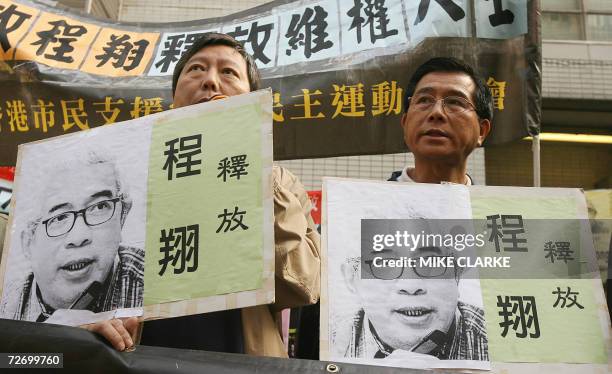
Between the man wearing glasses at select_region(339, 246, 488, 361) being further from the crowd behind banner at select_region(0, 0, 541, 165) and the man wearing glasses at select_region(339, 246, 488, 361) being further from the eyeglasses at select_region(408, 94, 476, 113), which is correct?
the crowd behind banner at select_region(0, 0, 541, 165)

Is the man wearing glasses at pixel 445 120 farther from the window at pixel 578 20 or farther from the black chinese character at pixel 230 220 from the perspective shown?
the window at pixel 578 20

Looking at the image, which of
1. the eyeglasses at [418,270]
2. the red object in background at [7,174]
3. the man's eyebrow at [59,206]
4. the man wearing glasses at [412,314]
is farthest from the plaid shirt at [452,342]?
the red object in background at [7,174]

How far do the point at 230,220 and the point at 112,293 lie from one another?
0.34m

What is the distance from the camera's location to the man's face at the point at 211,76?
7.18ft

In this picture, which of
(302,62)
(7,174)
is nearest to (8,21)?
(7,174)

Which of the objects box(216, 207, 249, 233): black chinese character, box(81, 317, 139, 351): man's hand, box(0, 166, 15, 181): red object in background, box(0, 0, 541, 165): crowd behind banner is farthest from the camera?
box(0, 166, 15, 181): red object in background

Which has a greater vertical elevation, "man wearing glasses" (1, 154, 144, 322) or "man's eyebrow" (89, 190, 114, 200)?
"man's eyebrow" (89, 190, 114, 200)

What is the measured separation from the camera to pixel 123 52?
13.0 ft

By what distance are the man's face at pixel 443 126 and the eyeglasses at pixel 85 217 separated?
1.11m

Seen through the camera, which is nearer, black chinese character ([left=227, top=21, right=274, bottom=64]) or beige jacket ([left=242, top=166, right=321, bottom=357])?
beige jacket ([left=242, top=166, right=321, bottom=357])

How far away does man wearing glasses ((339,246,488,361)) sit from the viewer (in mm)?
1544

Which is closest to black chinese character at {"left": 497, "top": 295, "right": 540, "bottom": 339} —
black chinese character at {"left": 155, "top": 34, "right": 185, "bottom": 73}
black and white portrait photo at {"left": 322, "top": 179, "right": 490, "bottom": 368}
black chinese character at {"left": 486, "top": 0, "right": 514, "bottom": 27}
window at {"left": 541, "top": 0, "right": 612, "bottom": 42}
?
black and white portrait photo at {"left": 322, "top": 179, "right": 490, "bottom": 368}

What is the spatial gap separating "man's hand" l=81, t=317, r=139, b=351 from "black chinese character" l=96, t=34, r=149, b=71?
104 inches

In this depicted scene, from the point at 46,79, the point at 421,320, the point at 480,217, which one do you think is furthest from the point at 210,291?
the point at 46,79
